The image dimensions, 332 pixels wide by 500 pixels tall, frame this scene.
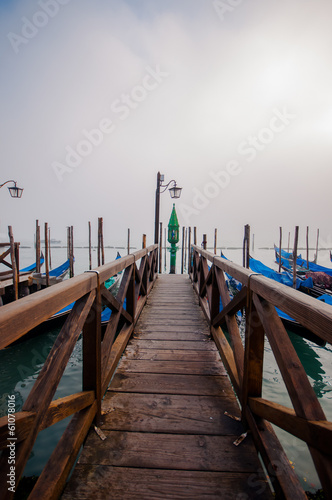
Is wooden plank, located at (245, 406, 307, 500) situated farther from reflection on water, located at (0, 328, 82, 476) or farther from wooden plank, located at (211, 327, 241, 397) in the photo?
reflection on water, located at (0, 328, 82, 476)

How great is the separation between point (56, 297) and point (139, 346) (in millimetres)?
1964

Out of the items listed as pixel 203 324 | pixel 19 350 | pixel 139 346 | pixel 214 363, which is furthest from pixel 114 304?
pixel 19 350

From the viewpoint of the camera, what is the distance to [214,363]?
2506 millimetres

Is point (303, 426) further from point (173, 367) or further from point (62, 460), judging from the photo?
point (173, 367)

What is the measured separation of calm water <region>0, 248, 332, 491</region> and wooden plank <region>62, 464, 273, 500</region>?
1989 millimetres

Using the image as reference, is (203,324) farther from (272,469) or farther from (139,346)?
(272,469)

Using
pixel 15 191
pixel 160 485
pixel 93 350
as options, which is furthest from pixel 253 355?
pixel 15 191

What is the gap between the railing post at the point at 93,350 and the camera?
1.60 metres

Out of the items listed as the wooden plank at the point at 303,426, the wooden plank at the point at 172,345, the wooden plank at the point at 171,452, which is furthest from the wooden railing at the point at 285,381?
the wooden plank at the point at 172,345

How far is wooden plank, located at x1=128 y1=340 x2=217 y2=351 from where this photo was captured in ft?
9.36

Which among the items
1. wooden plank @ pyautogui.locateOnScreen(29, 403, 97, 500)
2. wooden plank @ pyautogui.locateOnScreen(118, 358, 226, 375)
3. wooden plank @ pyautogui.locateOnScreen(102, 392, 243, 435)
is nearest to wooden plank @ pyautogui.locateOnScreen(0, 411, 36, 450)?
wooden plank @ pyautogui.locateOnScreen(29, 403, 97, 500)

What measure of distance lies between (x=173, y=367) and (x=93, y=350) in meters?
1.09

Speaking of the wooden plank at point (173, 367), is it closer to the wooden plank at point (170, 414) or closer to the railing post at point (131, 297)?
the wooden plank at point (170, 414)

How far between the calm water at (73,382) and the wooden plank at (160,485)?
A: 1.99m
